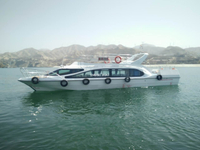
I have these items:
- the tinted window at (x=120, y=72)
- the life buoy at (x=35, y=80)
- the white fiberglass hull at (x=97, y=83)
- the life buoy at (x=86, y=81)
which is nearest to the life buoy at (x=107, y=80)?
the white fiberglass hull at (x=97, y=83)

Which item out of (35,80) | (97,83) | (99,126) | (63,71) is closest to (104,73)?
(97,83)

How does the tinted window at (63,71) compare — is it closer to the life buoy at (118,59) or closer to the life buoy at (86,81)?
the life buoy at (86,81)

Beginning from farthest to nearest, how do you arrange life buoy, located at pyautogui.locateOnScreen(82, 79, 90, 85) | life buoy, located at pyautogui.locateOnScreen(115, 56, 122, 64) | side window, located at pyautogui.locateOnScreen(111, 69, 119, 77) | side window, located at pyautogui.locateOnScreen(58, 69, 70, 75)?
life buoy, located at pyautogui.locateOnScreen(115, 56, 122, 64) < side window, located at pyautogui.locateOnScreen(111, 69, 119, 77) < side window, located at pyautogui.locateOnScreen(58, 69, 70, 75) < life buoy, located at pyautogui.locateOnScreen(82, 79, 90, 85)

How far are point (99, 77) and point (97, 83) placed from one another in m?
0.74

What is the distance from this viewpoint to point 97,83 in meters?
15.0

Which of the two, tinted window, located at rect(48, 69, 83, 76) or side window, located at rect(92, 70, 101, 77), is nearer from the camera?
tinted window, located at rect(48, 69, 83, 76)

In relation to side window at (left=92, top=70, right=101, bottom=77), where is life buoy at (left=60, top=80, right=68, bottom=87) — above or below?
below

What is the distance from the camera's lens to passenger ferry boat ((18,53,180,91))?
1380 cm

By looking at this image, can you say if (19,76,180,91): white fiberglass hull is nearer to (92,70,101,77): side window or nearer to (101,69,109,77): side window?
(92,70,101,77): side window

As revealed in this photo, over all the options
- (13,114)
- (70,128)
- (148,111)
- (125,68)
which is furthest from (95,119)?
(125,68)

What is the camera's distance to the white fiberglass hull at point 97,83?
13680 mm

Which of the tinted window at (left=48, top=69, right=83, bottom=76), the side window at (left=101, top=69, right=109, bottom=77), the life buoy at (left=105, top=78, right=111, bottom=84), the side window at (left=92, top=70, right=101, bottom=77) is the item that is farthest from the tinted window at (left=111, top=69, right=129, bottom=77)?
the tinted window at (left=48, top=69, right=83, bottom=76)

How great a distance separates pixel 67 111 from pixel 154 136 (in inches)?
222

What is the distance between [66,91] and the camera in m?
14.4
